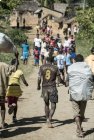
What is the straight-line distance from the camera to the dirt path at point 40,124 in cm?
1130

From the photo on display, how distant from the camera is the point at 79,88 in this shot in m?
11.1

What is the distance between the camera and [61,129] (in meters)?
12.1

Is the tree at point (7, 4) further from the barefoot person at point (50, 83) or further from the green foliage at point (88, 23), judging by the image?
the barefoot person at point (50, 83)

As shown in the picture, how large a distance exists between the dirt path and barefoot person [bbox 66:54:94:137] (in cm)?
54

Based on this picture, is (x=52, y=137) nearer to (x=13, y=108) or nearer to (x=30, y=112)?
(x=13, y=108)

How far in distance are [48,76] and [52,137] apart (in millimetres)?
1567

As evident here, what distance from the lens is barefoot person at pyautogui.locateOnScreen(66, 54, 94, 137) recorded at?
36.4 ft

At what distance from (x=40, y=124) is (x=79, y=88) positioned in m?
1.88

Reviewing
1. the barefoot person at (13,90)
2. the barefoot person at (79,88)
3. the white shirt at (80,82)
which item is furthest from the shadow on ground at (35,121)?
the white shirt at (80,82)

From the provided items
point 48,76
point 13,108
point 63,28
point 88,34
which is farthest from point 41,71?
point 63,28

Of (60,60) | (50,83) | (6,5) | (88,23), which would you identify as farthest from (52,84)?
(6,5)

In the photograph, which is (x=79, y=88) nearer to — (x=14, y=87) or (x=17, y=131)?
(x=17, y=131)

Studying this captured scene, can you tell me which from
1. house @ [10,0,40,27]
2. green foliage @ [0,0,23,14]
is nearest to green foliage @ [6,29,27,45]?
green foliage @ [0,0,23,14]

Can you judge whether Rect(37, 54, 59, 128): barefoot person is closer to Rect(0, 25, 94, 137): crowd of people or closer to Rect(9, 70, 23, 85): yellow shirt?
Rect(0, 25, 94, 137): crowd of people
